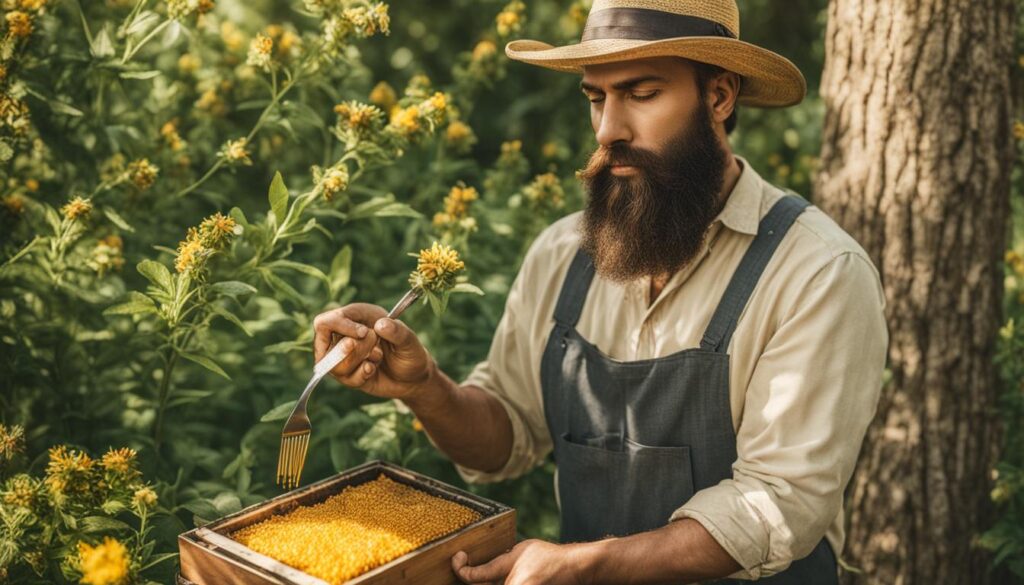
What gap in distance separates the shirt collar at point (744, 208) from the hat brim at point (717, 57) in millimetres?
246

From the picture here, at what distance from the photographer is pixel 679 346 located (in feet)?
7.08

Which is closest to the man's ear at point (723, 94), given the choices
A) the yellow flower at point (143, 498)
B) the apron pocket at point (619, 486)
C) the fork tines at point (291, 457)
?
the apron pocket at point (619, 486)

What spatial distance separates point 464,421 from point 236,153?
0.92m

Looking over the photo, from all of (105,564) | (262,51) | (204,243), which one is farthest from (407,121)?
(105,564)

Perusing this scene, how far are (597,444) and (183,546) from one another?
41.7 inches

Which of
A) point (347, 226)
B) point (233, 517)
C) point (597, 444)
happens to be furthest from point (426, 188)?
point (233, 517)

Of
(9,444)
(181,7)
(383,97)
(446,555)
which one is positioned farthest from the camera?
(383,97)

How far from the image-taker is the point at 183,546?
5.39 feet

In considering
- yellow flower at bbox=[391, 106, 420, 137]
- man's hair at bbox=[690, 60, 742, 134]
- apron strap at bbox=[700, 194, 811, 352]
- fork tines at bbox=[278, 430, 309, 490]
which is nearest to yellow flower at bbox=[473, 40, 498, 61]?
yellow flower at bbox=[391, 106, 420, 137]

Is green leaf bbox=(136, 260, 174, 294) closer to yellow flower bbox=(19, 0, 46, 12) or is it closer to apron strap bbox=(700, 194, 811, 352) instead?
yellow flower bbox=(19, 0, 46, 12)

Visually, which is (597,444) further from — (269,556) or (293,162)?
(293,162)

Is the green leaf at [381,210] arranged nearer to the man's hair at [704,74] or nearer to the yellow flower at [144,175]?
the yellow flower at [144,175]

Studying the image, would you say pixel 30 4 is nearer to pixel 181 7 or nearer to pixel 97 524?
pixel 181 7

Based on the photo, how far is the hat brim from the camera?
198 centimetres
